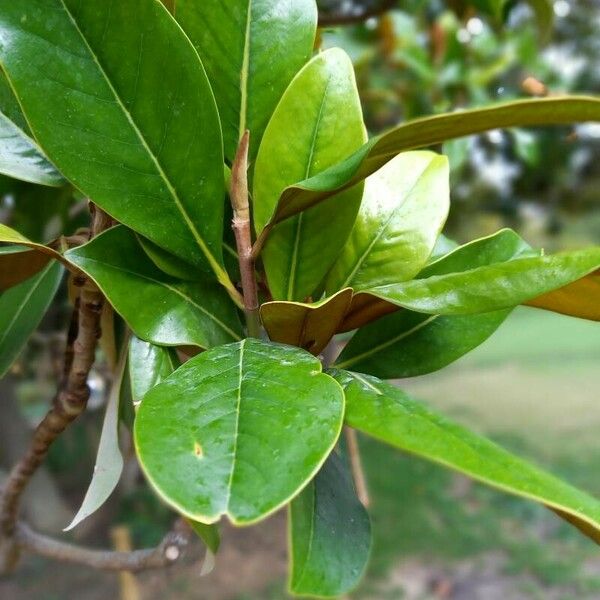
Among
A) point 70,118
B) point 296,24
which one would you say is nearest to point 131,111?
point 70,118

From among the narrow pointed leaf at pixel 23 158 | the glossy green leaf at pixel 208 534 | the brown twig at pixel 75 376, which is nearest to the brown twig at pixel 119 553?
the brown twig at pixel 75 376

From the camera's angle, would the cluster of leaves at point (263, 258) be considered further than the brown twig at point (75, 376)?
No

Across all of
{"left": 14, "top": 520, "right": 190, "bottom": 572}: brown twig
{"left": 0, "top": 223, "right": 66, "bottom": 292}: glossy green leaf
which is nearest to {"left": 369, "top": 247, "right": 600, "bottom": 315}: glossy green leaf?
{"left": 0, "top": 223, "right": 66, "bottom": 292}: glossy green leaf

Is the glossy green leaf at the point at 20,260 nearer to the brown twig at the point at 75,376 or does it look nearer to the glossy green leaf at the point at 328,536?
the brown twig at the point at 75,376

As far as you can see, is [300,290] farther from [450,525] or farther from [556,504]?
[450,525]

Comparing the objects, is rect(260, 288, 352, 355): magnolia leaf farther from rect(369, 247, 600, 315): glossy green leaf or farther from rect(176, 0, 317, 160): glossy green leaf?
rect(176, 0, 317, 160): glossy green leaf

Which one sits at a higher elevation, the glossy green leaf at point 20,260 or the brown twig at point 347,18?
the glossy green leaf at point 20,260
